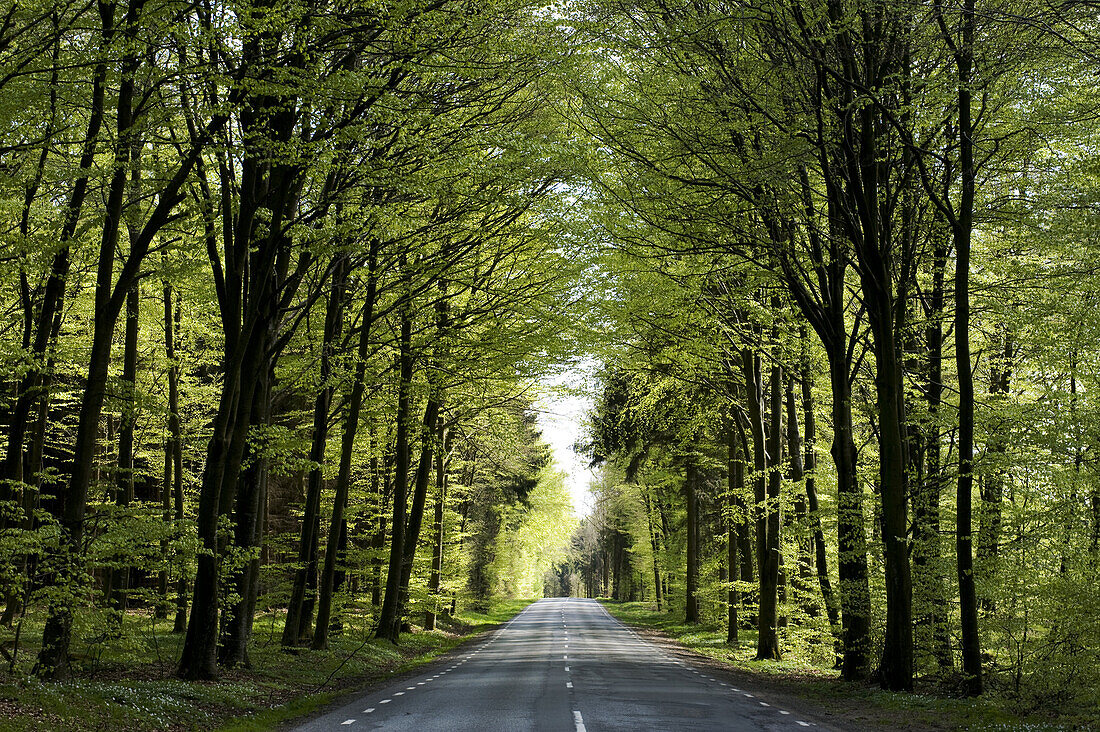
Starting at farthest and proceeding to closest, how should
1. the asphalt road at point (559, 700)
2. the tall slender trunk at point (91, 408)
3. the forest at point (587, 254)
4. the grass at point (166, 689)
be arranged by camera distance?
the forest at point (587, 254)
the tall slender trunk at point (91, 408)
the asphalt road at point (559, 700)
the grass at point (166, 689)

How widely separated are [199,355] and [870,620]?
66.0 ft

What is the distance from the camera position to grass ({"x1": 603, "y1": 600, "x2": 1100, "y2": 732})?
990cm

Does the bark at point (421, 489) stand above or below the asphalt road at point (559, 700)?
above

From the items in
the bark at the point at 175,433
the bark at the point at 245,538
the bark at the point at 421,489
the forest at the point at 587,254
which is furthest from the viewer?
the bark at the point at 421,489

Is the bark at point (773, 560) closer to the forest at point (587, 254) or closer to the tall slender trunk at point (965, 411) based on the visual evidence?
the forest at point (587, 254)

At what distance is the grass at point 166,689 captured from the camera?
855 cm

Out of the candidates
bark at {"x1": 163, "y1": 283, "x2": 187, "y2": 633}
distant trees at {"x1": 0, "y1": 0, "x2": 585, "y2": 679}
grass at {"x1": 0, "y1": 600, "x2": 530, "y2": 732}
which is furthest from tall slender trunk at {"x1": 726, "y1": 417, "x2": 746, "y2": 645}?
bark at {"x1": 163, "y1": 283, "x2": 187, "y2": 633}

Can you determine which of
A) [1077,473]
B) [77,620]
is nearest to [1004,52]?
[1077,473]

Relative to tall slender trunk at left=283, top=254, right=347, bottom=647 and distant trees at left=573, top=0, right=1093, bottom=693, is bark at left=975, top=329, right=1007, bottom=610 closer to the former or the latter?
distant trees at left=573, top=0, right=1093, bottom=693

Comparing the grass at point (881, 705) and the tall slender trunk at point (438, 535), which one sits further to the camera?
the tall slender trunk at point (438, 535)

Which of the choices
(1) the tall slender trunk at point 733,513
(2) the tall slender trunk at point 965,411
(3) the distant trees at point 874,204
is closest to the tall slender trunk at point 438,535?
(1) the tall slender trunk at point 733,513

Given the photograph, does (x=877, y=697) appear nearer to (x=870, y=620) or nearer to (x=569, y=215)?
(x=870, y=620)

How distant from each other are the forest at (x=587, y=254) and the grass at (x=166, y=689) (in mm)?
259

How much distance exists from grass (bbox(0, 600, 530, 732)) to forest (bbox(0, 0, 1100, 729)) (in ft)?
0.85
